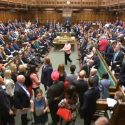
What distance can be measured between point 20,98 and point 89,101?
64.2 inches

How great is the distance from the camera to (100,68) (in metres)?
11.2

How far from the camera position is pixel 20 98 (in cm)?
676

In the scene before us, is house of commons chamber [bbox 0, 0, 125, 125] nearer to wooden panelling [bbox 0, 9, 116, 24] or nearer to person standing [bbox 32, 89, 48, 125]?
person standing [bbox 32, 89, 48, 125]

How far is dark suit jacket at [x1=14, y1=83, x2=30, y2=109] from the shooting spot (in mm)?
6673

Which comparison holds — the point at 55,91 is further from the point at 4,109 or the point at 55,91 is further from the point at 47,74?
the point at 47,74

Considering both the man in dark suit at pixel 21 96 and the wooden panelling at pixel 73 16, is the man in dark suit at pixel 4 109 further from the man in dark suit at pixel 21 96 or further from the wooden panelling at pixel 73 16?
the wooden panelling at pixel 73 16

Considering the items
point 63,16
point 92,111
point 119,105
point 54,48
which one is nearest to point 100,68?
point 92,111

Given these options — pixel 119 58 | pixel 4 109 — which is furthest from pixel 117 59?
pixel 4 109

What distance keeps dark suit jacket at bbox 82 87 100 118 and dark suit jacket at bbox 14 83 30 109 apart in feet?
4.46

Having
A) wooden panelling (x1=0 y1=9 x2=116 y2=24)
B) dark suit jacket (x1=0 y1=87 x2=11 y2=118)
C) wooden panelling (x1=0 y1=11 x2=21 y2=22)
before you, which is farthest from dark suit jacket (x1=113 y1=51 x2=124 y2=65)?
wooden panelling (x1=0 y1=9 x2=116 y2=24)

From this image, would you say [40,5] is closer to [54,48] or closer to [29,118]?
[54,48]

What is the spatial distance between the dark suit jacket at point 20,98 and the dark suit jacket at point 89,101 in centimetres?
136

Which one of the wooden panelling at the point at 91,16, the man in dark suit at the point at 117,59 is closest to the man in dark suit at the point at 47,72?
the man in dark suit at the point at 117,59

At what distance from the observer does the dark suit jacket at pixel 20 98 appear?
667 cm
